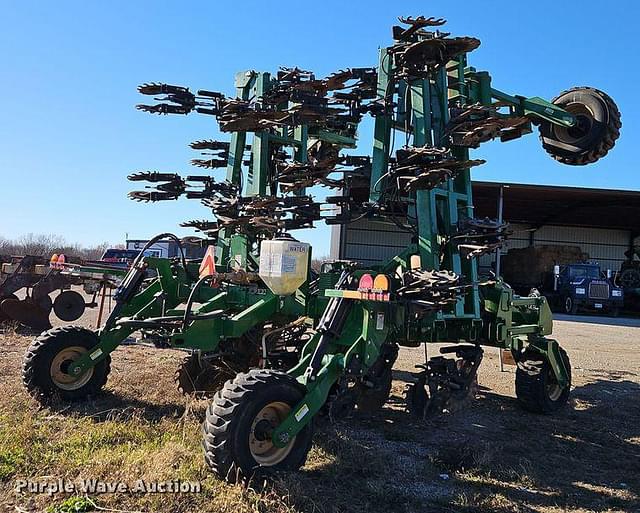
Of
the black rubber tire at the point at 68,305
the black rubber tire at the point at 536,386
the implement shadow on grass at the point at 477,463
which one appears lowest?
the implement shadow on grass at the point at 477,463

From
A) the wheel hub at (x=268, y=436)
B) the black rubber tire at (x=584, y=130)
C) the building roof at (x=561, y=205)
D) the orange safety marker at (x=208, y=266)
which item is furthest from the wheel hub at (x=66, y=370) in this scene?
the building roof at (x=561, y=205)

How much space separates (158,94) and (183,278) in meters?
3.56

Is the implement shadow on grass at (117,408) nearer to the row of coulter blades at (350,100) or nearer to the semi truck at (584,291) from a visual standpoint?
the row of coulter blades at (350,100)

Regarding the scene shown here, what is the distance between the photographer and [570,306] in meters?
26.0

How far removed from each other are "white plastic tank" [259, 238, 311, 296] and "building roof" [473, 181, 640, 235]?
2172 centimetres

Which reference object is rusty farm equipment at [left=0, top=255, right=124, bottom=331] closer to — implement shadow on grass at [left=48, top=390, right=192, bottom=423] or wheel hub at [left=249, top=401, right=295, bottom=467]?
implement shadow on grass at [left=48, top=390, right=192, bottom=423]

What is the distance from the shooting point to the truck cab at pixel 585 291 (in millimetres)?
25578

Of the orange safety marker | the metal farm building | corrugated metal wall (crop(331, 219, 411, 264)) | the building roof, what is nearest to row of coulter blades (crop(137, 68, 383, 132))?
the orange safety marker

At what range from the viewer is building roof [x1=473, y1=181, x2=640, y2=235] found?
27.5 meters

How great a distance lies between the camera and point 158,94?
8719 millimetres

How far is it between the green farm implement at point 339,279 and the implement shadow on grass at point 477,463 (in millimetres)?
325

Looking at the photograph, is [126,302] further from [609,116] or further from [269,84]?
[609,116]

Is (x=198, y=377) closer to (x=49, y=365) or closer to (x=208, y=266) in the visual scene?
(x=49, y=365)

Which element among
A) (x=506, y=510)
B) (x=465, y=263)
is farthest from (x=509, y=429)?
(x=506, y=510)
